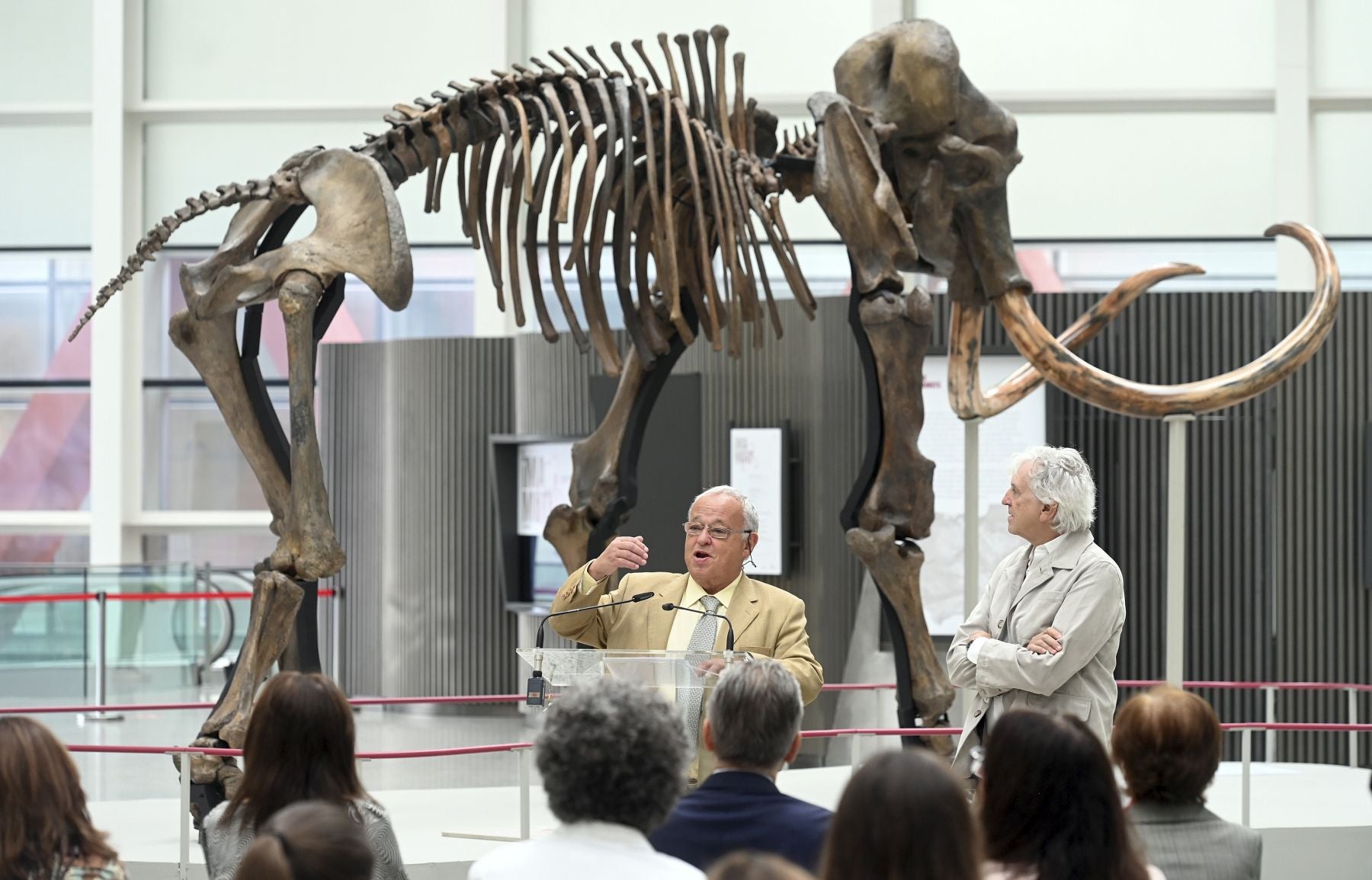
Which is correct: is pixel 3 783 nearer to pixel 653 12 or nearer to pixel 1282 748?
pixel 1282 748

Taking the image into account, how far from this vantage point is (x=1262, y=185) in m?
14.7

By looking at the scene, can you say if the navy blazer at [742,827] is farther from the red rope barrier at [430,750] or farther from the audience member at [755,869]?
the red rope barrier at [430,750]

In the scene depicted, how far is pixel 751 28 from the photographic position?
1541cm

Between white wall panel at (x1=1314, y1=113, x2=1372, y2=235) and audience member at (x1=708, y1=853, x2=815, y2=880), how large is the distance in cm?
1400

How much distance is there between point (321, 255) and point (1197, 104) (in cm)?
1108

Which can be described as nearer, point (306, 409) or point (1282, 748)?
point (306, 409)

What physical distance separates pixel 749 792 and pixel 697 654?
4.63 ft

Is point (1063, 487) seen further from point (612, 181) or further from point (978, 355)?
point (978, 355)

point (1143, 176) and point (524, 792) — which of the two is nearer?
point (524, 792)

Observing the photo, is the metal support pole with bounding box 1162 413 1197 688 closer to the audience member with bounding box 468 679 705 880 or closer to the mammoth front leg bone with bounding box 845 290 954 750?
the mammoth front leg bone with bounding box 845 290 954 750

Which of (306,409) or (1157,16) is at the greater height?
(1157,16)

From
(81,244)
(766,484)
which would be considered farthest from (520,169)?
(81,244)

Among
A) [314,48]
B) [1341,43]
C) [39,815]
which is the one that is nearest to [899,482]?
[39,815]

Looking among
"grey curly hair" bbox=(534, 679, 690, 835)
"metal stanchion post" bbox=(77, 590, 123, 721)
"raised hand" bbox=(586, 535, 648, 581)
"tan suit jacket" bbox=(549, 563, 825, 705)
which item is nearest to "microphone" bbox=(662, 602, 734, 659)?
"tan suit jacket" bbox=(549, 563, 825, 705)
